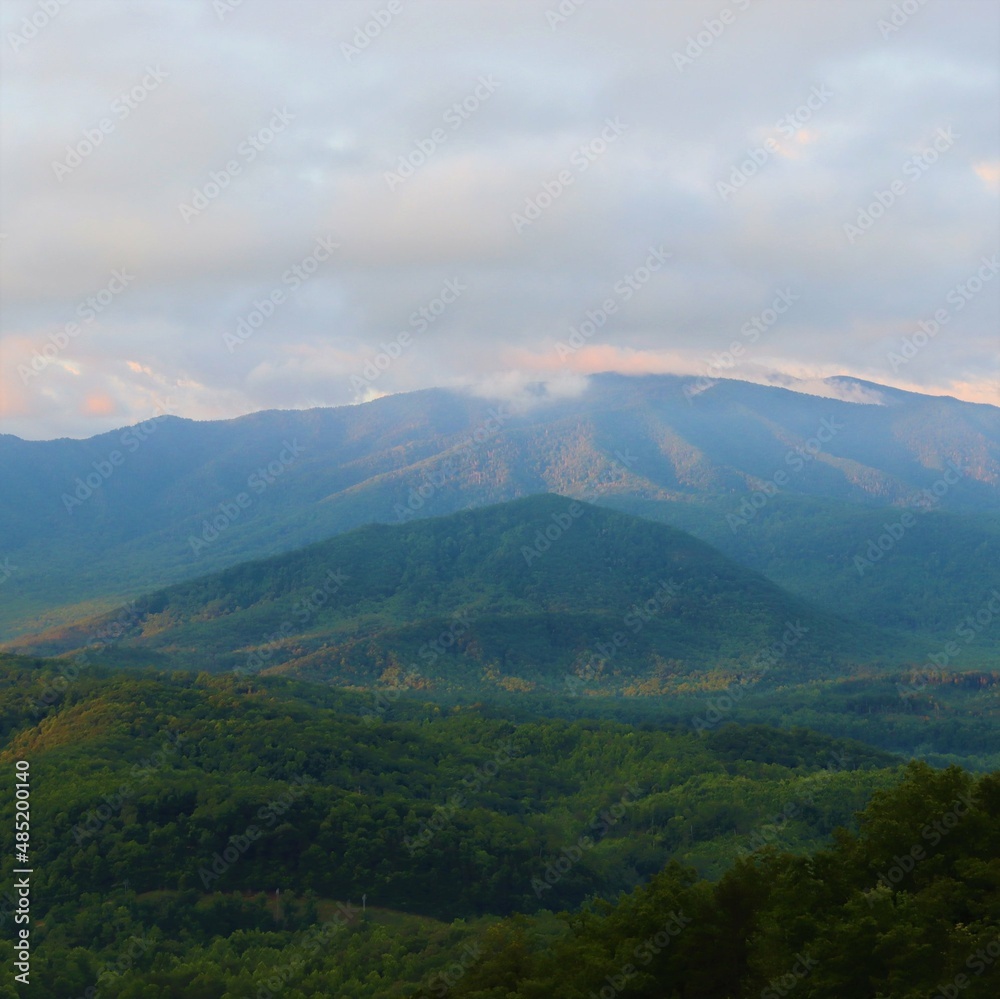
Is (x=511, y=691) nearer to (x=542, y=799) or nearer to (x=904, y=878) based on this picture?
(x=542, y=799)

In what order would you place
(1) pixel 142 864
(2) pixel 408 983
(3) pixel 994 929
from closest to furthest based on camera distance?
(3) pixel 994 929 → (2) pixel 408 983 → (1) pixel 142 864

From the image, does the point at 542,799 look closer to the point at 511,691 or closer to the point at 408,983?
the point at 408,983

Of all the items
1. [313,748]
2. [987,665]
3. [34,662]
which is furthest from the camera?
[987,665]

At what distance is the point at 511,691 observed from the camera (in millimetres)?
169375

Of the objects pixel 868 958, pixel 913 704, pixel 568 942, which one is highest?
pixel 868 958

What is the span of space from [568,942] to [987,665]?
18302 centimetres

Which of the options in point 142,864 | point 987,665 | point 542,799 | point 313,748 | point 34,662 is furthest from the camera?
point 987,665

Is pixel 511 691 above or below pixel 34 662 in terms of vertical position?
below

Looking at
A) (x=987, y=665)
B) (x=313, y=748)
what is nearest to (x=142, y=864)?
(x=313, y=748)

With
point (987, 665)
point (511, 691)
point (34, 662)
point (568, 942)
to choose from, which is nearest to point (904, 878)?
point (568, 942)

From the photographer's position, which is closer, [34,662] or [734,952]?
[734,952]

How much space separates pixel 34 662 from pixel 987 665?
536ft

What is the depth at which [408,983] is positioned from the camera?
1884 inches

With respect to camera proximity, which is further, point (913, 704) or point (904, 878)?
point (913, 704)
